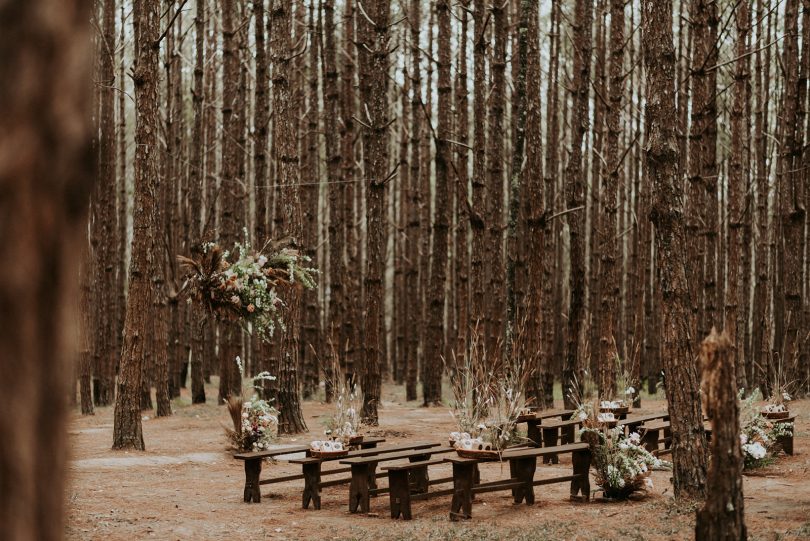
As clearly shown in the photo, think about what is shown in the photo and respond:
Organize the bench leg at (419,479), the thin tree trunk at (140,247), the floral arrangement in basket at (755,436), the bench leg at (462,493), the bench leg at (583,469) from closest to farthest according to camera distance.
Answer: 1. the bench leg at (462,493)
2. the bench leg at (583,469)
3. the bench leg at (419,479)
4. the floral arrangement in basket at (755,436)
5. the thin tree trunk at (140,247)

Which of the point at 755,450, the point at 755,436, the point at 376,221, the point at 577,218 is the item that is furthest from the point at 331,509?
the point at 577,218

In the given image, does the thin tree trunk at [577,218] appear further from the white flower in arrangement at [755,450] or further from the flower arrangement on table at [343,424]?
the flower arrangement on table at [343,424]

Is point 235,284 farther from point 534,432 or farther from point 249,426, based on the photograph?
point 534,432

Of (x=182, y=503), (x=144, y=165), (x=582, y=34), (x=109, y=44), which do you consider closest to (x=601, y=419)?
(x=182, y=503)

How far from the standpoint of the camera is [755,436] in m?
8.57

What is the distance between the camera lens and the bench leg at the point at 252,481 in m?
7.50

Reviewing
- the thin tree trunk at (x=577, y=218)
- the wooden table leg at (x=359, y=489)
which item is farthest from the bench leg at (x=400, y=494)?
the thin tree trunk at (x=577, y=218)

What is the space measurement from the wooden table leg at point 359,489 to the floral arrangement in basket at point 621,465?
6.51 ft

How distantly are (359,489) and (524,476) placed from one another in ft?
4.61

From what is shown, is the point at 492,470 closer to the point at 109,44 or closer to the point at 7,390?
the point at 7,390

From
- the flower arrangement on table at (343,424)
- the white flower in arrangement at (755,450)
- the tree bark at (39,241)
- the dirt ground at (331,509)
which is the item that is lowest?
the dirt ground at (331,509)

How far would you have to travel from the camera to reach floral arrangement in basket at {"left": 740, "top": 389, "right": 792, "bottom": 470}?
8.07m

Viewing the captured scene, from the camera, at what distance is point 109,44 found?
14477mm

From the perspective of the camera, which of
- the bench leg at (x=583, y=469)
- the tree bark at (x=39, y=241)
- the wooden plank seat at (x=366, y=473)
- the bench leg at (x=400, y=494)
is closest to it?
the tree bark at (x=39, y=241)
